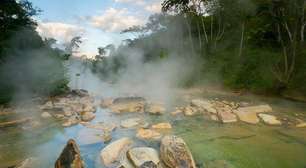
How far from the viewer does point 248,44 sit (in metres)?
10.4

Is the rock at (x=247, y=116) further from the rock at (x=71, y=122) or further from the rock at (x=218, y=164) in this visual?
the rock at (x=71, y=122)

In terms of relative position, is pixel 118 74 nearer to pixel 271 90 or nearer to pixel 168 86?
pixel 168 86

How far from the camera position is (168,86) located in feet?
35.1

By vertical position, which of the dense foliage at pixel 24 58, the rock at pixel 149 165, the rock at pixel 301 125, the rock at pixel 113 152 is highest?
the dense foliage at pixel 24 58

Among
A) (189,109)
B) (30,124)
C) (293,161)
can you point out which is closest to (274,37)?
(189,109)

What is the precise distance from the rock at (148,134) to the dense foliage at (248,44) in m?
5.59

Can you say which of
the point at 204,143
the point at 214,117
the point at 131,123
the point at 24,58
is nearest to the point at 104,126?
the point at 131,123

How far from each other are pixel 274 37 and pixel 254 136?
7204 millimetres

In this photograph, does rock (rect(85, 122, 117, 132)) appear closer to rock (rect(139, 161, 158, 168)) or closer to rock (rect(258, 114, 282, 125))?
rock (rect(139, 161, 158, 168))

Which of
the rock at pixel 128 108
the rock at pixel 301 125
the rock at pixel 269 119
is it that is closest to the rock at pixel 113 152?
the rock at pixel 128 108

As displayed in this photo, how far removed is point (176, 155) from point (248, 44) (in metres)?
8.99

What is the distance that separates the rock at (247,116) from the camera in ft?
16.5

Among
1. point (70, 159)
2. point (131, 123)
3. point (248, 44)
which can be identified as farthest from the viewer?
point (248, 44)

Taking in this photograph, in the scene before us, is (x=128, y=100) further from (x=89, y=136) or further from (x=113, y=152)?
(x=113, y=152)
